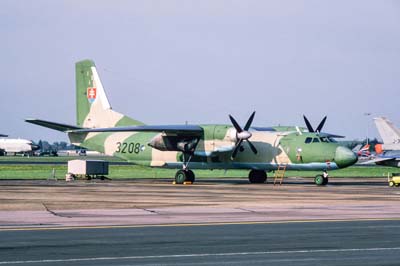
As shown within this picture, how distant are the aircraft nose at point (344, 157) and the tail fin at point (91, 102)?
59.1ft

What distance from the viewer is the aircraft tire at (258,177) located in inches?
2400

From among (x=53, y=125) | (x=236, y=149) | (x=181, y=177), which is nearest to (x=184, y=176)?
(x=181, y=177)

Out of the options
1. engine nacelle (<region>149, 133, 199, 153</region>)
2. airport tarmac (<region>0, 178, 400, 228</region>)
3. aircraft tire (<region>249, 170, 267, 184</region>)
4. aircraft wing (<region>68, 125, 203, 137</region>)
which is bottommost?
aircraft tire (<region>249, 170, 267, 184</region>)

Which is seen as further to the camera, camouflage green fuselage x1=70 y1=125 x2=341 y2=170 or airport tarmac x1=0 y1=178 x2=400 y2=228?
camouflage green fuselage x1=70 y1=125 x2=341 y2=170

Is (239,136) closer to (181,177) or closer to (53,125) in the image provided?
(181,177)

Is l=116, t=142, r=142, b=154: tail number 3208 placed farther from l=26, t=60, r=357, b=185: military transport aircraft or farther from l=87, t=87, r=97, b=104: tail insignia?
l=87, t=87, r=97, b=104: tail insignia

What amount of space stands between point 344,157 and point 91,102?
21.8 metres

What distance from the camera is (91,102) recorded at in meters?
67.2

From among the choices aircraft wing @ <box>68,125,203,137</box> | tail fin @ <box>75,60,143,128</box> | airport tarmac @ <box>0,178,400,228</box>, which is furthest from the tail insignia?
airport tarmac @ <box>0,178,400,228</box>

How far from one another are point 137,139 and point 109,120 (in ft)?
12.6

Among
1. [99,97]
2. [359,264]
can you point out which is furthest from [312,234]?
[99,97]

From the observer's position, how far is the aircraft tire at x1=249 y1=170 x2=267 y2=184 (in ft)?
200

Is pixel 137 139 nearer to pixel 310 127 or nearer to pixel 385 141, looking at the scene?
pixel 310 127

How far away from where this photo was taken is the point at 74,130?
64.0 meters
